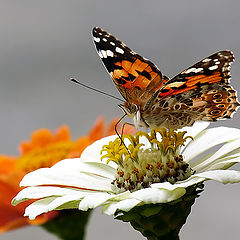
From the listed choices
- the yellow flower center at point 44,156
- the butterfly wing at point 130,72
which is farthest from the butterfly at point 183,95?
the yellow flower center at point 44,156

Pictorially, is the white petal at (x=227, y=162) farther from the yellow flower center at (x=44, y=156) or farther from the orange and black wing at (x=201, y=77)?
the yellow flower center at (x=44, y=156)

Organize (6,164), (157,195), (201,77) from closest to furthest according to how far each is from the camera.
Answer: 1. (157,195)
2. (201,77)
3. (6,164)

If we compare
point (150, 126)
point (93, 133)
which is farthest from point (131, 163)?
point (93, 133)

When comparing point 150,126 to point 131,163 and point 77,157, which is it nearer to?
point 131,163

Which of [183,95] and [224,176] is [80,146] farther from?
[224,176]

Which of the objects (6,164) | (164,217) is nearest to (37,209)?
(164,217)

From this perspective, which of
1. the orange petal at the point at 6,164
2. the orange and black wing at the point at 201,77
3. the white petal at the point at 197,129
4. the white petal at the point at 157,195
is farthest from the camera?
the orange petal at the point at 6,164
